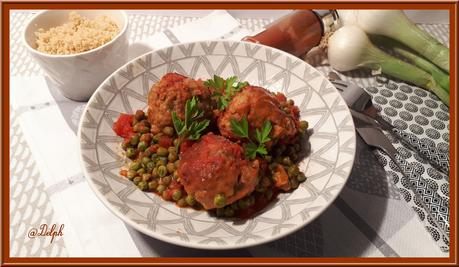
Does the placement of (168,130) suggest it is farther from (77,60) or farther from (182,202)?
(77,60)

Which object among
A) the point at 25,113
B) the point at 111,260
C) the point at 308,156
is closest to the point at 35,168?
the point at 25,113

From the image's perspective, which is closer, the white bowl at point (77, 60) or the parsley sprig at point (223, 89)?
the parsley sprig at point (223, 89)

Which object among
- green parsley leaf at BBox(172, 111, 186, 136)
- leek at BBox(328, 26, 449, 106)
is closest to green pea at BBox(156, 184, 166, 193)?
green parsley leaf at BBox(172, 111, 186, 136)

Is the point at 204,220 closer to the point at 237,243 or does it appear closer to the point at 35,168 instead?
the point at 237,243

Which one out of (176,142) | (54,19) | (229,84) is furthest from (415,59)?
(54,19)

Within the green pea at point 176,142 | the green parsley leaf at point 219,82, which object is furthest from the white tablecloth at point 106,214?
the green parsley leaf at point 219,82

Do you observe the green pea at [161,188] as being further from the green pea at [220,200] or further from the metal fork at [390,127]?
the metal fork at [390,127]
